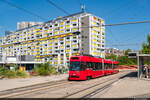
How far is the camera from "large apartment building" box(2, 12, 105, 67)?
82.6 meters

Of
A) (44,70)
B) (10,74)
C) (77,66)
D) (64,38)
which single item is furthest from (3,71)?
(64,38)

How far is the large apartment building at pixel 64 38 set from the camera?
3253 inches

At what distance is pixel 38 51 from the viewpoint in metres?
99.0

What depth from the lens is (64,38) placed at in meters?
87.2

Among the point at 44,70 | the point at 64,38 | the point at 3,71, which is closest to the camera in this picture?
the point at 3,71

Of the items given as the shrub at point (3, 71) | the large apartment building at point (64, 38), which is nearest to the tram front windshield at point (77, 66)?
the shrub at point (3, 71)

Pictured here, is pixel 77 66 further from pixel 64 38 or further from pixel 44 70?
pixel 64 38

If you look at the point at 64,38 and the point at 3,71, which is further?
the point at 64,38

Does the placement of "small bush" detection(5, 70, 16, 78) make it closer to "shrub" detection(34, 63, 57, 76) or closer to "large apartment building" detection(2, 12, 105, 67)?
"shrub" detection(34, 63, 57, 76)

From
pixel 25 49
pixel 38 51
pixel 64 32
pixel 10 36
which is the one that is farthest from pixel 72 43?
pixel 10 36

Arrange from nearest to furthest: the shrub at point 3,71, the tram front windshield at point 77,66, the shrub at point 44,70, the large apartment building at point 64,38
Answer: the tram front windshield at point 77,66, the shrub at point 3,71, the shrub at point 44,70, the large apartment building at point 64,38

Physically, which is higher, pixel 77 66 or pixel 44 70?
pixel 77 66

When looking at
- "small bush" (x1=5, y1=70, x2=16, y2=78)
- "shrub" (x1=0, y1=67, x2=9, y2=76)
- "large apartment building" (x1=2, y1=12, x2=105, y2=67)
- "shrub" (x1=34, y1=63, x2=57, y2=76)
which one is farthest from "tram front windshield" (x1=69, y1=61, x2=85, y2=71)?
"large apartment building" (x1=2, y1=12, x2=105, y2=67)

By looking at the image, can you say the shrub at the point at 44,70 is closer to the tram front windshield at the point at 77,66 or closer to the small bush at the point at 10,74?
the small bush at the point at 10,74
